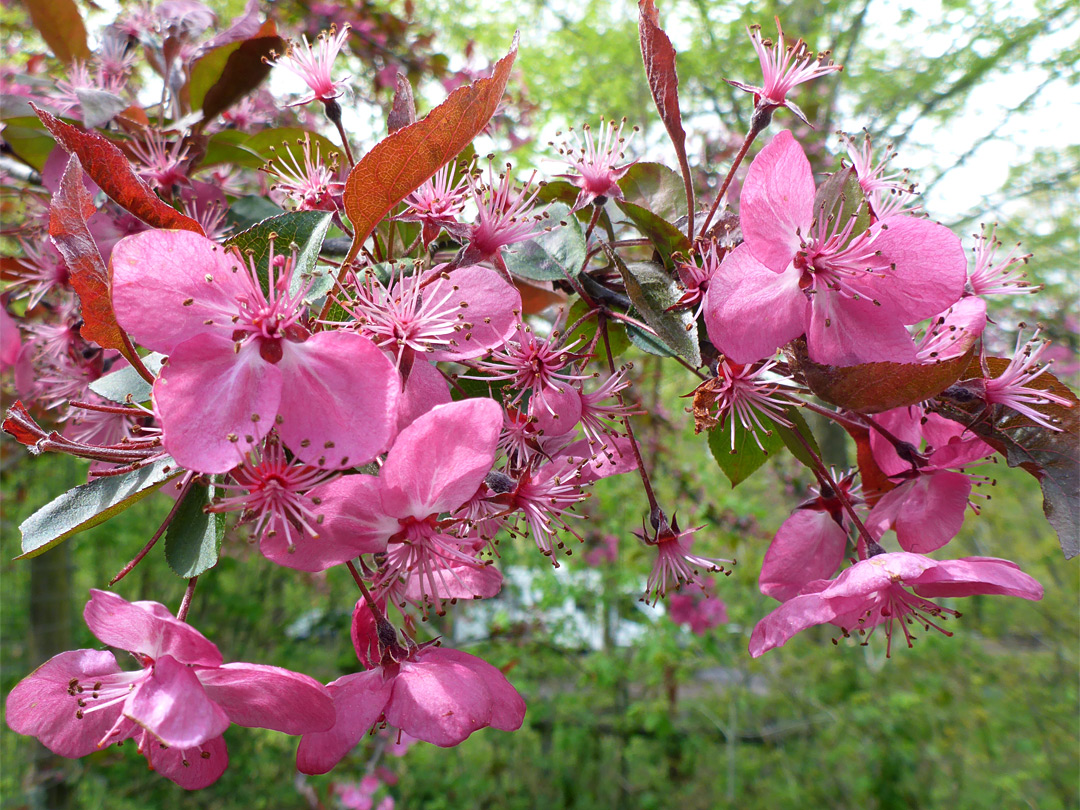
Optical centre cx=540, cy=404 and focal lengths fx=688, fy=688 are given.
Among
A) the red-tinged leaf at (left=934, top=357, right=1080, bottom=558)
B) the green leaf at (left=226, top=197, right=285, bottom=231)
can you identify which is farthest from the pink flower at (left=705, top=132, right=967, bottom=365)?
the green leaf at (left=226, top=197, right=285, bottom=231)

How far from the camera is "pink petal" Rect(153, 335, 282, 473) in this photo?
1.67ft

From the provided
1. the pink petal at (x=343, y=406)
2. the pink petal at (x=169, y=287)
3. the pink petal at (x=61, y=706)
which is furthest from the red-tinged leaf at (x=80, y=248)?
the pink petal at (x=61, y=706)

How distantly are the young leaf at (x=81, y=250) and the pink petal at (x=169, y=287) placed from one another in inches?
2.7

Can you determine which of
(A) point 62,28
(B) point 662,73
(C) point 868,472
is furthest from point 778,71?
(A) point 62,28

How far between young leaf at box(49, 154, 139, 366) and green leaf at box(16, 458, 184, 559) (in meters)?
0.13

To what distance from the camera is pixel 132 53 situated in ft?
4.80

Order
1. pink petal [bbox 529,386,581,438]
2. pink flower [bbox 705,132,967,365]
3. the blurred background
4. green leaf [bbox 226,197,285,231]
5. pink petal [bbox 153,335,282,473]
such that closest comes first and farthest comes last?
pink petal [bbox 153,335,282,473]
pink flower [bbox 705,132,967,365]
pink petal [bbox 529,386,581,438]
green leaf [bbox 226,197,285,231]
the blurred background

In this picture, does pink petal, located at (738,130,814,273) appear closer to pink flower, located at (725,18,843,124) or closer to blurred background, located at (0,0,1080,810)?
pink flower, located at (725,18,843,124)

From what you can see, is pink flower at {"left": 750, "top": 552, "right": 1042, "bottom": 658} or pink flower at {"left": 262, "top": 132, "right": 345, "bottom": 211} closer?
pink flower at {"left": 750, "top": 552, "right": 1042, "bottom": 658}

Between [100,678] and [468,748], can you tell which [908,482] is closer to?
[100,678]

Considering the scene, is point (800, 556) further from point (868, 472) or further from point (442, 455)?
point (442, 455)

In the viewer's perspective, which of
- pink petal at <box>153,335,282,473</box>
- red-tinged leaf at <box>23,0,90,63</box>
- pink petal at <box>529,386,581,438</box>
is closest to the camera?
pink petal at <box>153,335,282,473</box>

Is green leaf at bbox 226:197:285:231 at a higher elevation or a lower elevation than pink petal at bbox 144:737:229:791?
higher

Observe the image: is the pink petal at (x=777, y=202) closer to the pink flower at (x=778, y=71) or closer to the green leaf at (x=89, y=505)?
the pink flower at (x=778, y=71)
